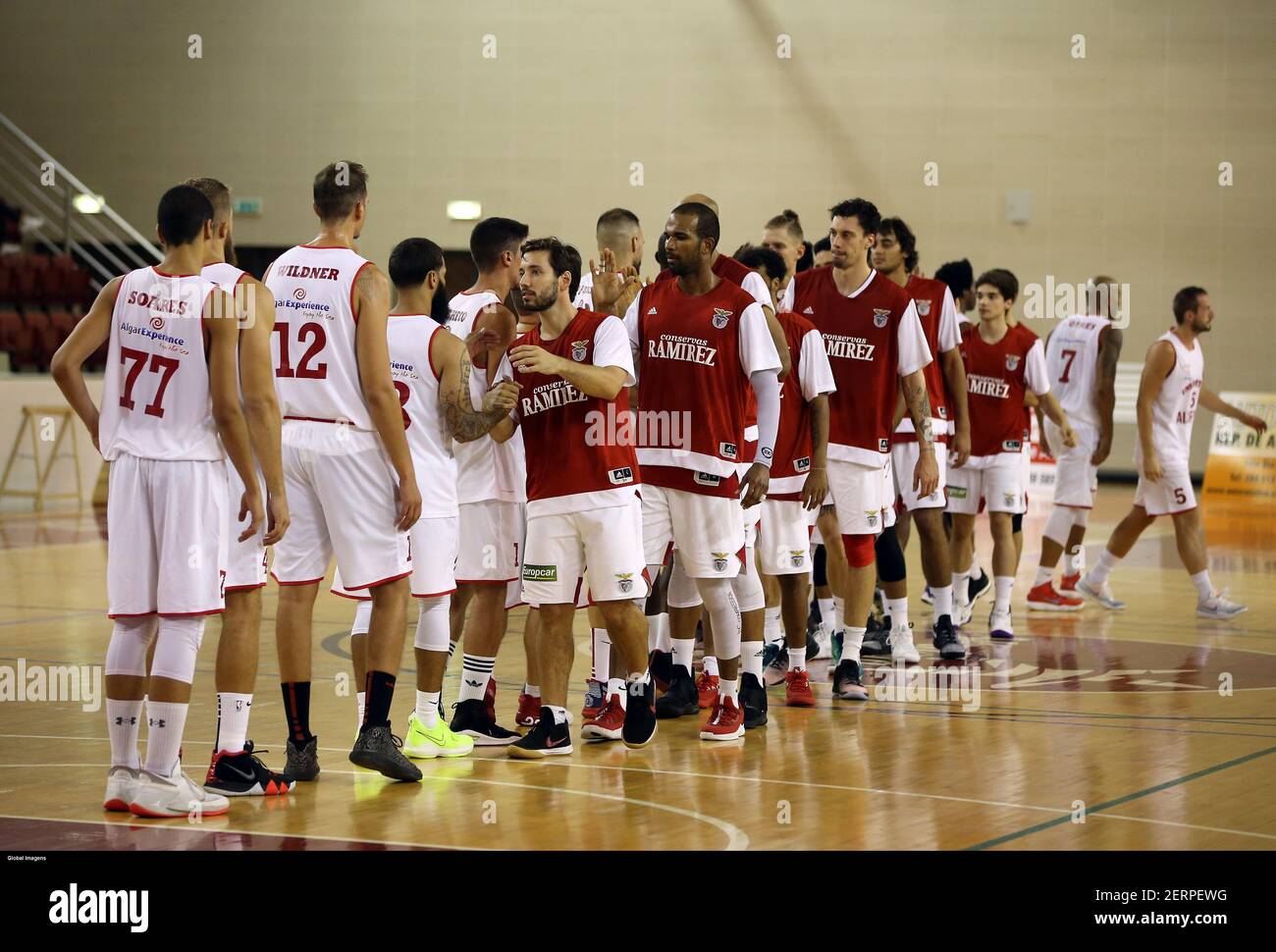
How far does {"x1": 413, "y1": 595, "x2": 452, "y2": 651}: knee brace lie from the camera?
20.6ft

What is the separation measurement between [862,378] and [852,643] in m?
1.34

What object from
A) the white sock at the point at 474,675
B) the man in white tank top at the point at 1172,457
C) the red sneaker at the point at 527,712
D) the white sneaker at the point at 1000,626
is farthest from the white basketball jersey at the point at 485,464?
the man in white tank top at the point at 1172,457

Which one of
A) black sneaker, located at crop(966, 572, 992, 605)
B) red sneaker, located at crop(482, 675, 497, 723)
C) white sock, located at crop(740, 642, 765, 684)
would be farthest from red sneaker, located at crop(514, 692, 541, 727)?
black sneaker, located at crop(966, 572, 992, 605)

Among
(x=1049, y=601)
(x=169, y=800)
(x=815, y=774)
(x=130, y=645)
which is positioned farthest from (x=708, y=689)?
(x=1049, y=601)

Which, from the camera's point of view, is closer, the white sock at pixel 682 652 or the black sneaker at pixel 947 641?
the white sock at pixel 682 652

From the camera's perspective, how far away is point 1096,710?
7.38 meters

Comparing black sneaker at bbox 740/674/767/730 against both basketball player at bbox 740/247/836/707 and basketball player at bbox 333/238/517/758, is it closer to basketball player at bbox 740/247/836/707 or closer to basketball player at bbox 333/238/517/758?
basketball player at bbox 740/247/836/707

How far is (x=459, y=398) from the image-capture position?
20.5 ft

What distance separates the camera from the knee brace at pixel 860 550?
8.02 meters

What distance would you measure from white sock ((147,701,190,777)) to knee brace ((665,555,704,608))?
2506 millimetres

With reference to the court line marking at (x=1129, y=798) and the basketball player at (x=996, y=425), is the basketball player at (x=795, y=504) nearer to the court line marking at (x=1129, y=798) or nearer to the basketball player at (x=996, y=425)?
the court line marking at (x=1129, y=798)

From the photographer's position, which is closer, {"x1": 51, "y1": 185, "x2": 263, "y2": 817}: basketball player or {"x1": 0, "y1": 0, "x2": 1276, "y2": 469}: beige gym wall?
{"x1": 51, "y1": 185, "x2": 263, "y2": 817}: basketball player

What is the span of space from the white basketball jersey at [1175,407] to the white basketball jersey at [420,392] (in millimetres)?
6338

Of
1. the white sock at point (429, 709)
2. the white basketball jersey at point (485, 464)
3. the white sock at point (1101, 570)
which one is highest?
the white basketball jersey at point (485, 464)
